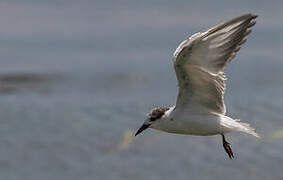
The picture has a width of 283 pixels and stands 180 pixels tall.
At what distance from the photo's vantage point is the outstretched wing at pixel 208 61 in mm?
13539

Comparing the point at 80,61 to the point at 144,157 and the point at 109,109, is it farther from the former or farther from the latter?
the point at 144,157

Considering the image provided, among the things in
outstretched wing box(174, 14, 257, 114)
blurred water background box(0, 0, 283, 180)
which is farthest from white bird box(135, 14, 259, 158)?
blurred water background box(0, 0, 283, 180)

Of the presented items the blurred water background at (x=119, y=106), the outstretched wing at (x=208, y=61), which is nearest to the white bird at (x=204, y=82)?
the outstretched wing at (x=208, y=61)

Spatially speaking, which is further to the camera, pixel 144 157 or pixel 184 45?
pixel 144 157

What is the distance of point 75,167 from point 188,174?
3957 mm

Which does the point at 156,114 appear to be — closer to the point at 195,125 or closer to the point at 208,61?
the point at 195,125

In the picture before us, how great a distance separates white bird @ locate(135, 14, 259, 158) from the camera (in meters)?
13.6

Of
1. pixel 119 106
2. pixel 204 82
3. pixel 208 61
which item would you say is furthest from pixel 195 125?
pixel 119 106

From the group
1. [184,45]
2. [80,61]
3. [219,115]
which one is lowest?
[80,61]

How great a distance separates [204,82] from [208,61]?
39 cm

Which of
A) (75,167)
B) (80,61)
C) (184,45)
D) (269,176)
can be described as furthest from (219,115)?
(80,61)

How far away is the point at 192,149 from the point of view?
31.8 meters

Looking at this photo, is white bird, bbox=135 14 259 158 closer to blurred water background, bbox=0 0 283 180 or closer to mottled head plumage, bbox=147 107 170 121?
mottled head plumage, bbox=147 107 170 121

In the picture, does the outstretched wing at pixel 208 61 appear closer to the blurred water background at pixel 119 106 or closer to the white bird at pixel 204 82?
A: the white bird at pixel 204 82
